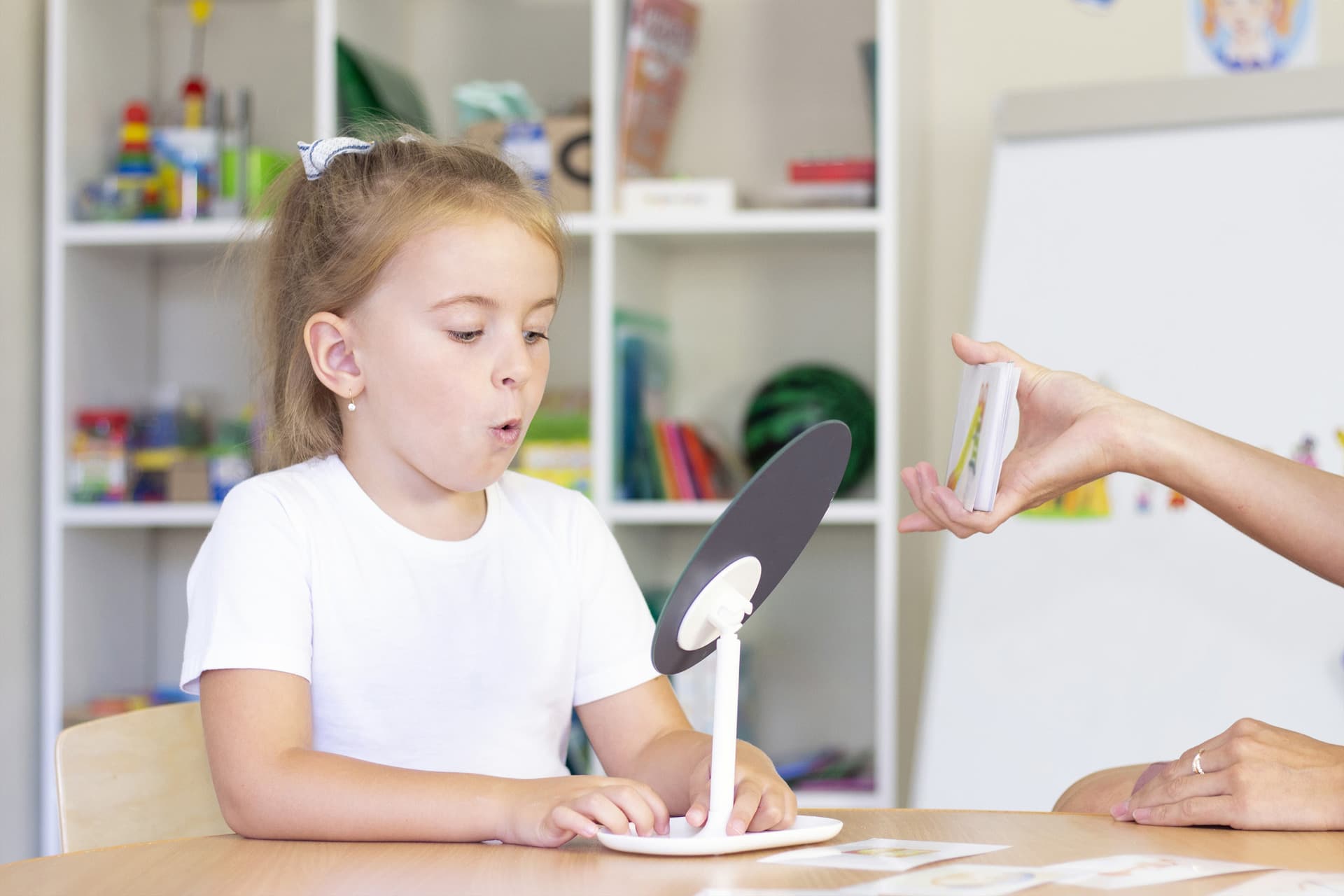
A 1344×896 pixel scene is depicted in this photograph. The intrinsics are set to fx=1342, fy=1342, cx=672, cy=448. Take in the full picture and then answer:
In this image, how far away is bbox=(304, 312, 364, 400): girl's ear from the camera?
1.16 m

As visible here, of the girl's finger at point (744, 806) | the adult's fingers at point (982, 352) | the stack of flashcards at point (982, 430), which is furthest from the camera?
the adult's fingers at point (982, 352)

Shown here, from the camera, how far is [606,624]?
1213 mm

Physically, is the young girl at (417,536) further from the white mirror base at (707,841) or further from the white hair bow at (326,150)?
the white mirror base at (707,841)

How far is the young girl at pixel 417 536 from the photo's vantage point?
103cm

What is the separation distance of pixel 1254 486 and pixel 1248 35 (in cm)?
159

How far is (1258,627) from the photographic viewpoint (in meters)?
1.80

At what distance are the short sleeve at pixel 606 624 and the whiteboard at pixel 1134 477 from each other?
2.73 ft

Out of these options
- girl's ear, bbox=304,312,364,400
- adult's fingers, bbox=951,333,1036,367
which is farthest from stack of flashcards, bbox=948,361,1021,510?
girl's ear, bbox=304,312,364,400

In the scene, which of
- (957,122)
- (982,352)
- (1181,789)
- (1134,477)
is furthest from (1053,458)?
(957,122)

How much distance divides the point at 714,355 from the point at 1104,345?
80 centimetres

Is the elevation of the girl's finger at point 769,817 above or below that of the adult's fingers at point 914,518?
below

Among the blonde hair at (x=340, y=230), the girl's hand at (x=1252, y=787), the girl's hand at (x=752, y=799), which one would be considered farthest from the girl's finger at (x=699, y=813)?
the blonde hair at (x=340, y=230)

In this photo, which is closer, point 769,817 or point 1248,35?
point 769,817

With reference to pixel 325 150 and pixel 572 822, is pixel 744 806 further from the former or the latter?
pixel 325 150
